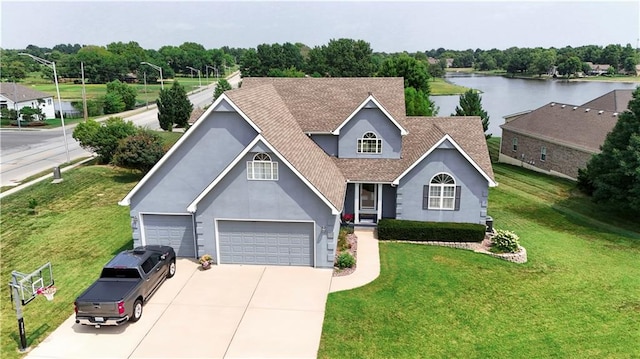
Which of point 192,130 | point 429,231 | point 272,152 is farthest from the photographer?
point 429,231

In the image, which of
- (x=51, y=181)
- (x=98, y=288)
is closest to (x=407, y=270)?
(x=98, y=288)

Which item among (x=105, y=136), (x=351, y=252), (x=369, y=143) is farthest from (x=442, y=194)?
(x=105, y=136)

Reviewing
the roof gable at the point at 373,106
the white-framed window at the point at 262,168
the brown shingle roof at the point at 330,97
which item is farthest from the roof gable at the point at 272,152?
the brown shingle roof at the point at 330,97

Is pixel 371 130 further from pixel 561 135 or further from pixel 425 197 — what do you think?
pixel 561 135

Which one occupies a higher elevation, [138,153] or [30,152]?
A: [138,153]

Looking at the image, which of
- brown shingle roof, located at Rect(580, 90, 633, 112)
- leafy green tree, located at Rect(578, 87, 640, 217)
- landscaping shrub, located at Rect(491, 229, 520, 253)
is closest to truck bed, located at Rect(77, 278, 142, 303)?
landscaping shrub, located at Rect(491, 229, 520, 253)

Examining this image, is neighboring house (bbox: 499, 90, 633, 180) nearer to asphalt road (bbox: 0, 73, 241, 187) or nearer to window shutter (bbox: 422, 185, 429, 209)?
window shutter (bbox: 422, 185, 429, 209)

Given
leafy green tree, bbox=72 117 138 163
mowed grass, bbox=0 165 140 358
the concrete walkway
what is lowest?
the concrete walkway
